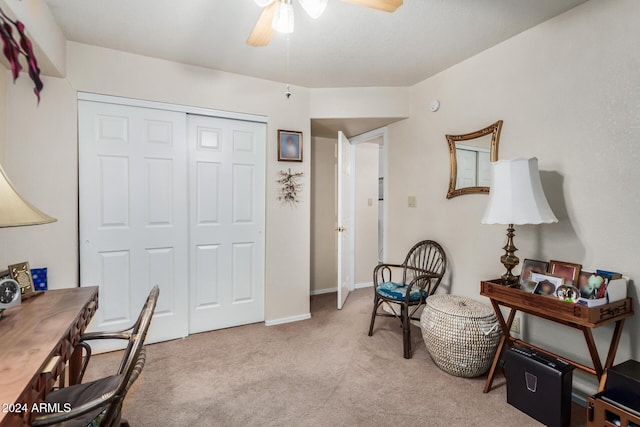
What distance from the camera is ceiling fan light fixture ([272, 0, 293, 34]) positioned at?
1436mm

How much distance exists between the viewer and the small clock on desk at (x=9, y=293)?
1.36 m

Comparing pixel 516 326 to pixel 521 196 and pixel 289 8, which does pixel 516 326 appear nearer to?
pixel 521 196

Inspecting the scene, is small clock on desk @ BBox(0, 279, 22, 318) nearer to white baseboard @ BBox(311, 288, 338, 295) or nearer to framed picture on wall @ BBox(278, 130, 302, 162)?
framed picture on wall @ BBox(278, 130, 302, 162)

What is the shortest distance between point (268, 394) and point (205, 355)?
2.55 feet

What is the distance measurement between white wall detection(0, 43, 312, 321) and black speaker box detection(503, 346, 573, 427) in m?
2.05

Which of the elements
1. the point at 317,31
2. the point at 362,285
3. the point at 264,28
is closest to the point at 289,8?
the point at 264,28

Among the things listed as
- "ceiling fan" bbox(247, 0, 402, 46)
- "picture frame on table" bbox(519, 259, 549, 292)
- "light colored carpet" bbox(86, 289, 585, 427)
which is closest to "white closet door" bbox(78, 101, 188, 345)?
"light colored carpet" bbox(86, 289, 585, 427)

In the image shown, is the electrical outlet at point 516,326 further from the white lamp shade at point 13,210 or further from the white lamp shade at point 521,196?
the white lamp shade at point 13,210

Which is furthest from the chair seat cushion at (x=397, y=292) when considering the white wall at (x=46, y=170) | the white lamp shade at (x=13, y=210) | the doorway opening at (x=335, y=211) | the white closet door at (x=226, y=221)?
the white wall at (x=46, y=170)

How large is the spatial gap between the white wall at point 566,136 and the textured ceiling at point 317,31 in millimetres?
192

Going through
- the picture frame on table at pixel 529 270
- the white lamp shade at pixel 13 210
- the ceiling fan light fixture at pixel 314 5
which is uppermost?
the ceiling fan light fixture at pixel 314 5

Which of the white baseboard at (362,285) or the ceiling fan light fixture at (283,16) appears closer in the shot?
the ceiling fan light fixture at (283,16)

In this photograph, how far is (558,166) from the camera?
2.02m

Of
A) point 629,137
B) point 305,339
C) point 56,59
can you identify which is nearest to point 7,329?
point 56,59
